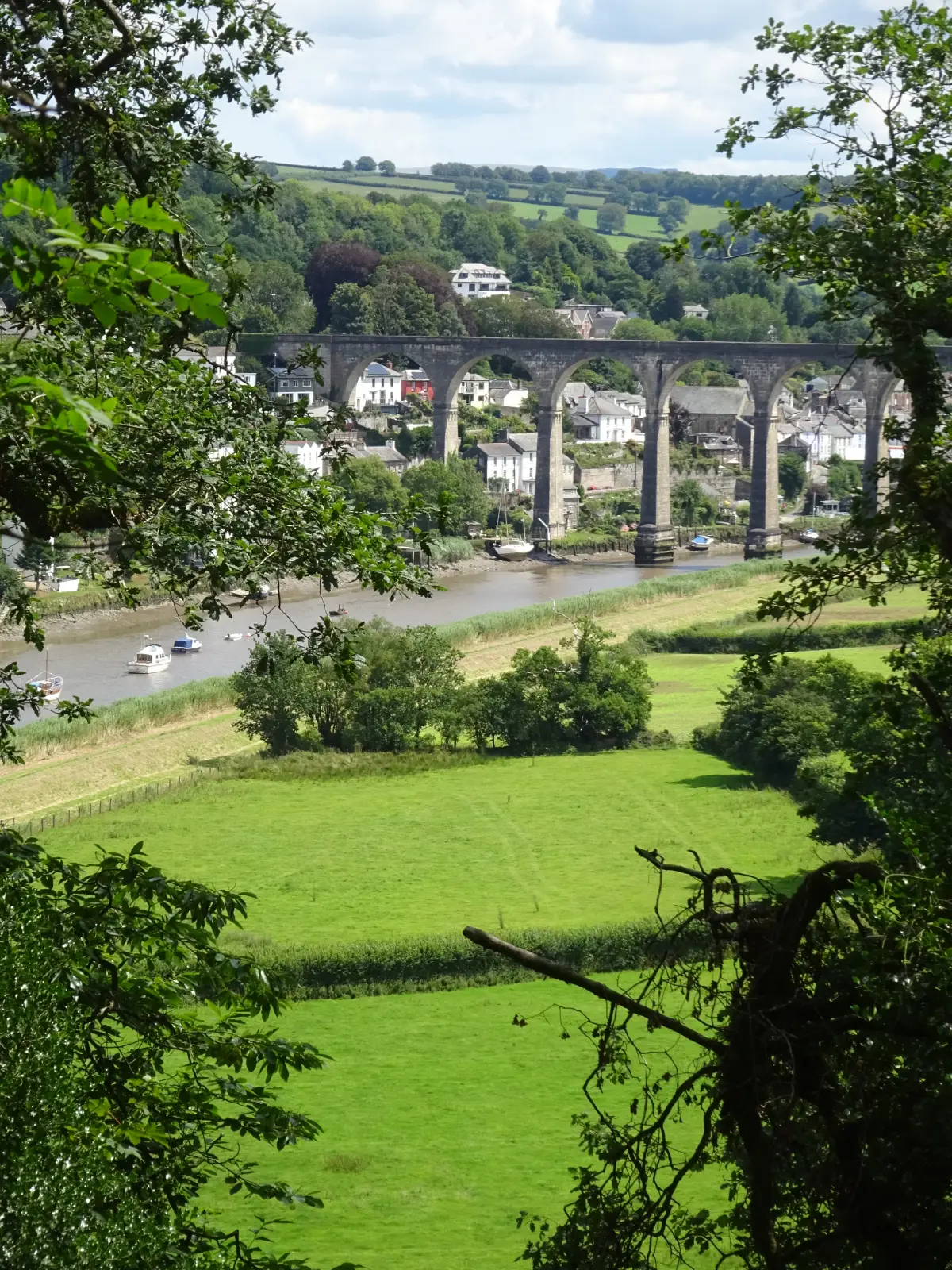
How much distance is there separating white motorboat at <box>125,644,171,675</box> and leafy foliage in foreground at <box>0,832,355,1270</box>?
3046 cm

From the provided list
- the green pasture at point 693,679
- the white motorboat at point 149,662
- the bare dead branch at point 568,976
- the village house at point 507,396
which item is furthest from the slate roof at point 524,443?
the bare dead branch at point 568,976

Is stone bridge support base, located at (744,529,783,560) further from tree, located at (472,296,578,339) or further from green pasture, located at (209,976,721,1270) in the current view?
green pasture, located at (209,976,721,1270)

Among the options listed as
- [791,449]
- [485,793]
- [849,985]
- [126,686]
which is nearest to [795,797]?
[485,793]

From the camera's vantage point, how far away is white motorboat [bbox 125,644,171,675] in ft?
121

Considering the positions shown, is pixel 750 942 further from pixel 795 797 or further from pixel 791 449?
pixel 791 449

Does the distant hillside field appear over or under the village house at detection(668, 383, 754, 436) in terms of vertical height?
over

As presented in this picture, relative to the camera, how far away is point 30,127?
21.1 ft

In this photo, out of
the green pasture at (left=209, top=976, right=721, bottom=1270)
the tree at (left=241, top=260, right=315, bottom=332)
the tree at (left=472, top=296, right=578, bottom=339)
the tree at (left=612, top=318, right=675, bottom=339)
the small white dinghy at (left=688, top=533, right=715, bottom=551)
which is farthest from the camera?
the tree at (left=612, top=318, right=675, bottom=339)

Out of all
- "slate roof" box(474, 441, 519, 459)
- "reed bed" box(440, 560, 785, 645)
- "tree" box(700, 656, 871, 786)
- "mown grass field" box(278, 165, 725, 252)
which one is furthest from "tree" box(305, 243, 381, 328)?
"mown grass field" box(278, 165, 725, 252)

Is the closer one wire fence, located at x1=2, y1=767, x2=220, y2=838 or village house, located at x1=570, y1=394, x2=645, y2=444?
wire fence, located at x1=2, y1=767, x2=220, y2=838

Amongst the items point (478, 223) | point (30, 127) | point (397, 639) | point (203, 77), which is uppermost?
point (478, 223)

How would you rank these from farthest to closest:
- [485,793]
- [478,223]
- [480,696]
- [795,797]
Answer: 1. [478,223]
2. [480,696]
3. [485,793]
4. [795,797]

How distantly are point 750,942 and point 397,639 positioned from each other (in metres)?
27.8

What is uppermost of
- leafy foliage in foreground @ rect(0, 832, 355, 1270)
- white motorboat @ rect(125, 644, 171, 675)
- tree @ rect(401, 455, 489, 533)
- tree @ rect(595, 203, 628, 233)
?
tree @ rect(595, 203, 628, 233)
